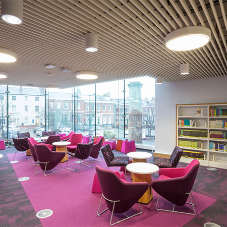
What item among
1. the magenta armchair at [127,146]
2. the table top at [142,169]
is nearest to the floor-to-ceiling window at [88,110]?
the magenta armchair at [127,146]

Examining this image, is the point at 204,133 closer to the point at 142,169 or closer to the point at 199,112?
the point at 199,112

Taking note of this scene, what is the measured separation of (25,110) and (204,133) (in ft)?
31.4

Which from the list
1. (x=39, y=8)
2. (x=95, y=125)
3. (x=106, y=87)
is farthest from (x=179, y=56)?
(x=95, y=125)

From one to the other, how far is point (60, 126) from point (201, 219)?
379 inches

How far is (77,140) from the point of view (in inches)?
318

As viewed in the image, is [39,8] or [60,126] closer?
[39,8]

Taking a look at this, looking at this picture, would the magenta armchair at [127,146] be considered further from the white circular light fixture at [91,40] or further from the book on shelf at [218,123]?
the white circular light fixture at [91,40]

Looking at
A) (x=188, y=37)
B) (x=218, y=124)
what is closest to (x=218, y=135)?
(x=218, y=124)

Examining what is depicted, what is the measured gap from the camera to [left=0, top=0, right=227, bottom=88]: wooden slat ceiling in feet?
7.94

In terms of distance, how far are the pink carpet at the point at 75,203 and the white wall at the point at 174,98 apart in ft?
12.6

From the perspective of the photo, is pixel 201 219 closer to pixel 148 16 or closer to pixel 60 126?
pixel 148 16

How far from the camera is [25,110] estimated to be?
10.6 meters

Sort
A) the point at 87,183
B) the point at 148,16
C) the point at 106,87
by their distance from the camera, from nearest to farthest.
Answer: the point at 148,16 → the point at 87,183 → the point at 106,87

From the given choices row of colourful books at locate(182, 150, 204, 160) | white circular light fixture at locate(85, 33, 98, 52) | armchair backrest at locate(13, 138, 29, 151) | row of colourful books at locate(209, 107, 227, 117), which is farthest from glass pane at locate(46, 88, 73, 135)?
white circular light fixture at locate(85, 33, 98, 52)
